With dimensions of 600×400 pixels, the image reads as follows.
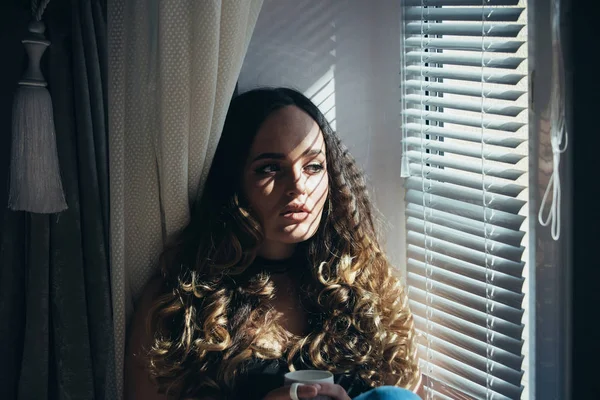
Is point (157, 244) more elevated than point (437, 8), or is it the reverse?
point (437, 8)

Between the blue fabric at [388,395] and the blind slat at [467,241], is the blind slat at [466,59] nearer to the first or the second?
the blind slat at [467,241]

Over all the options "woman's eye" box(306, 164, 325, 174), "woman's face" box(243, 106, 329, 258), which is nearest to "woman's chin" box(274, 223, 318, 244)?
"woman's face" box(243, 106, 329, 258)

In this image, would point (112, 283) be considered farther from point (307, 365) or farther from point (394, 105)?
point (394, 105)

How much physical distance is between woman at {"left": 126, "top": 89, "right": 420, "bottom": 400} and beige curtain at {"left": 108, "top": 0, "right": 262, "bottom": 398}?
0.06 metres

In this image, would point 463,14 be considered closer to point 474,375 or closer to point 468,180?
point 468,180

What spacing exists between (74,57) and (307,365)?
0.73 metres

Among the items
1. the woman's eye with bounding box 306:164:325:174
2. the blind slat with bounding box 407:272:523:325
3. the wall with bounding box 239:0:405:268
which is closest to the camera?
the blind slat with bounding box 407:272:523:325

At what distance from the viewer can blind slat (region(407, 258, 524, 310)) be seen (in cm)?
137

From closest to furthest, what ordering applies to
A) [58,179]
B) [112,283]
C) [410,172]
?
[58,179] → [112,283] → [410,172]

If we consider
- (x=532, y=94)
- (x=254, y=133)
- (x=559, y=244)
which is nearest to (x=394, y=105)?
(x=254, y=133)

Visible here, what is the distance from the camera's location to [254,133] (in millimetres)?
1492

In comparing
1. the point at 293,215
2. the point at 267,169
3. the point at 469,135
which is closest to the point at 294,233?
the point at 293,215

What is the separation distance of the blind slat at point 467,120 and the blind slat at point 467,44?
129 mm

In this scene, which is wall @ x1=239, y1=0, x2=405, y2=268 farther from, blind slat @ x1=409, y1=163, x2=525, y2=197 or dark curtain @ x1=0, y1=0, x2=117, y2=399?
dark curtain @ x1=0, y1=0, x2=117, y2=399
